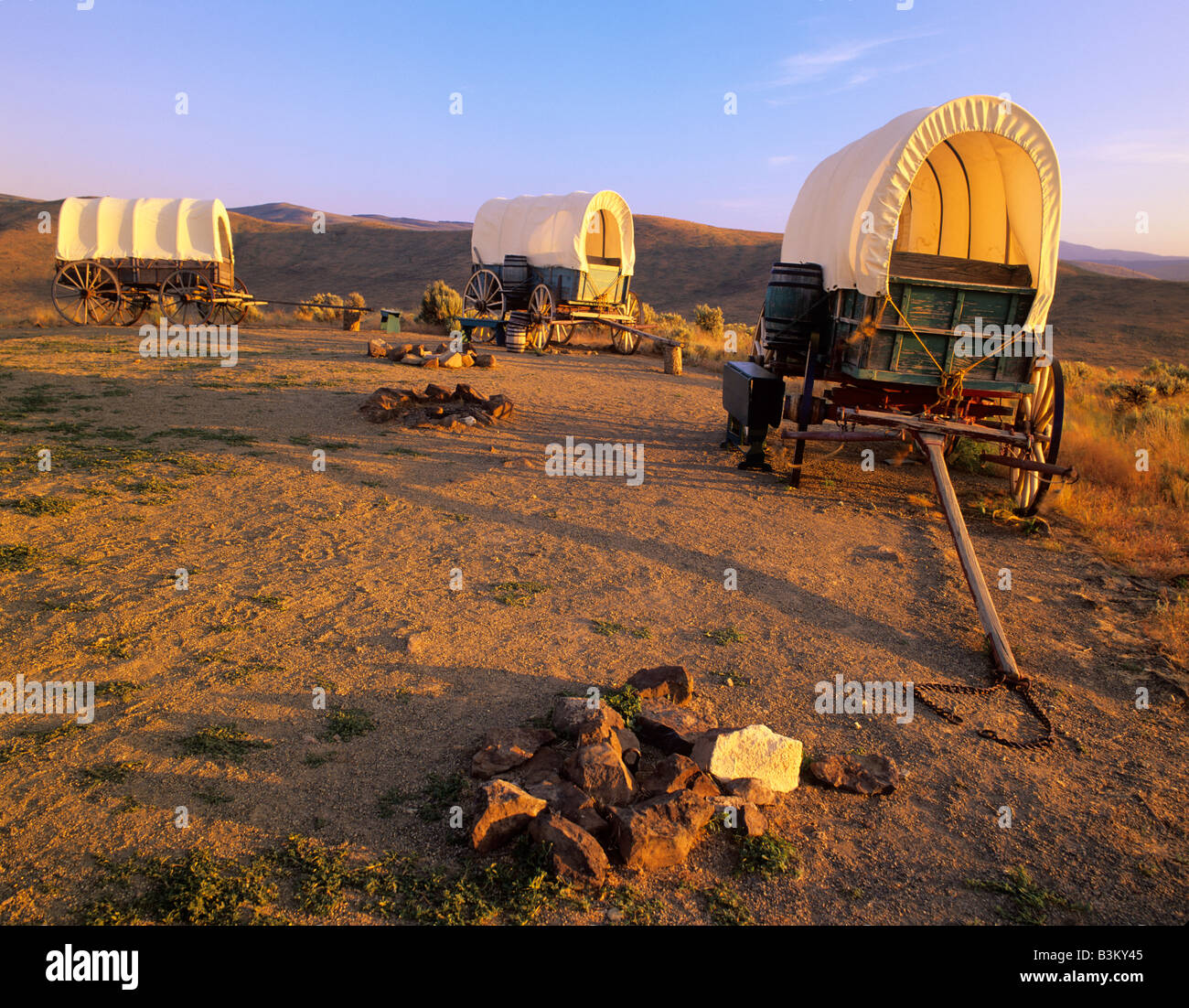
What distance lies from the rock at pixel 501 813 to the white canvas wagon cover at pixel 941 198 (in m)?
4.98

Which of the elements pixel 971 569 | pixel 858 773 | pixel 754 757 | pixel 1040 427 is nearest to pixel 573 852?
pixel 754 757

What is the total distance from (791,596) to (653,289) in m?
45.2

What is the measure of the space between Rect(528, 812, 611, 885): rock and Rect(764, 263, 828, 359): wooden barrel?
18.9 ft

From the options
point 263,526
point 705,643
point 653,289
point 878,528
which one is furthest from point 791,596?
point 653,289

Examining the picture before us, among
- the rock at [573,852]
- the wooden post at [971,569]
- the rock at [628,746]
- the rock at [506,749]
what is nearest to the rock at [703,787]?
the rock at [628,746]

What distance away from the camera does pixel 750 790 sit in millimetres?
2793

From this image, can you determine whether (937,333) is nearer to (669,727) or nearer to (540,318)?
(669,727)

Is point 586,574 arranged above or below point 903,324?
below

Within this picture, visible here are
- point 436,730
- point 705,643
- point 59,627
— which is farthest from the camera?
point 705,643

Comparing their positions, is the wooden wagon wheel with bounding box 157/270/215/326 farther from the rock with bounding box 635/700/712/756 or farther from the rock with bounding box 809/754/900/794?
the rock with bounding box 809/754/900/794

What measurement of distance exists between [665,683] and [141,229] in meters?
17.4

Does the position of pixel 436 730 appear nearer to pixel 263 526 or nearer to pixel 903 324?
pixel 263 526

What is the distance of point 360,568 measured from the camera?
478 cm

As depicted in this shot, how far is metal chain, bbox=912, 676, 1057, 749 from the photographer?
3342 mm
